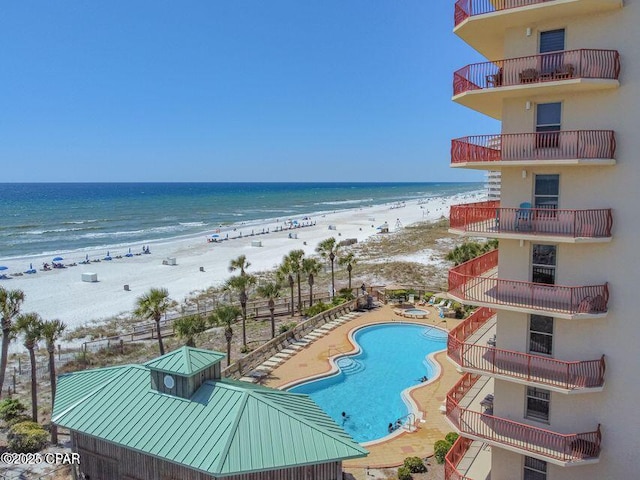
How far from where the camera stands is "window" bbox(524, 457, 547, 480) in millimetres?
15281

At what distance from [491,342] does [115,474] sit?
13.9 metres

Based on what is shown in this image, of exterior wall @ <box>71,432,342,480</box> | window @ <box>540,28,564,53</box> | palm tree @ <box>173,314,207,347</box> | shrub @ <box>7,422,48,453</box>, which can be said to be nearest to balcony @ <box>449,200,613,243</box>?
window @ <box>540,28,564,53</box>

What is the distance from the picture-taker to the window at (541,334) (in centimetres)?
1466

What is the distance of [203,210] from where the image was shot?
170125 millimetres

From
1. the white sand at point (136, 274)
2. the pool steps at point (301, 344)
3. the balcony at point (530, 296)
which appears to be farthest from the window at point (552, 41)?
the white sand at point (136, 274)

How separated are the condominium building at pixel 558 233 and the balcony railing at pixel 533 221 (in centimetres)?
3

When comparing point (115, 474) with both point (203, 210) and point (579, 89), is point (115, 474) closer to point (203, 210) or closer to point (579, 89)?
point (579, 89)

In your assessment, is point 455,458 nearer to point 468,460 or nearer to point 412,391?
point 468,460

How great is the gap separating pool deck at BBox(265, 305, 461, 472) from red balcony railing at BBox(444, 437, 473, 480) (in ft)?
8.69

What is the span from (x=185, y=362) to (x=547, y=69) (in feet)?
47.7

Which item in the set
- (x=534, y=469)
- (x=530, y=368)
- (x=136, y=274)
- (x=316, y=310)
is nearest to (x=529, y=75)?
(x=530, y=368)

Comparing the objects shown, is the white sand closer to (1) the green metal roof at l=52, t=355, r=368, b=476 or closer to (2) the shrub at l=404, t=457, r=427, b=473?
(1) the green metal roof at l=52, t=355, r=368, b=476

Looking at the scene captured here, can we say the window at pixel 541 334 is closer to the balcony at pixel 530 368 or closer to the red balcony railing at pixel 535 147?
the balcony at pixel 530 368

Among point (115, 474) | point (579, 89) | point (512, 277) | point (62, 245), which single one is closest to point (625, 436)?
point (512, 277)
